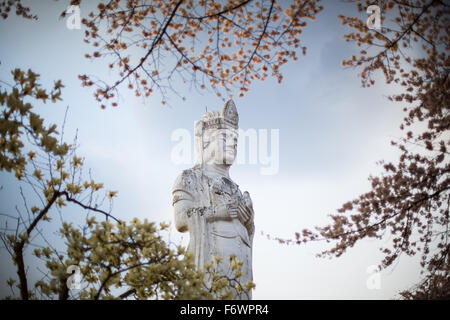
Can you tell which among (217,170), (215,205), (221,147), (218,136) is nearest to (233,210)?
(215,205)

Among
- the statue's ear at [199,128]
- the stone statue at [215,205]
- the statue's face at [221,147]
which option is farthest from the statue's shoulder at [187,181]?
the statue's ear at [199,128]

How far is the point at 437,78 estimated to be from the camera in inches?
254

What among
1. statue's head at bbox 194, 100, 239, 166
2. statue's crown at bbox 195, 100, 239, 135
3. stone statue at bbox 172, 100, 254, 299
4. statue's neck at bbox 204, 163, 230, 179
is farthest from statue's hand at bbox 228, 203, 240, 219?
statue's crown at bbox 195, 100, 239, 135

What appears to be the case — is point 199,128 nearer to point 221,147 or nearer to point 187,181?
point 221,147

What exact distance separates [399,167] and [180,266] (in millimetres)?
4834

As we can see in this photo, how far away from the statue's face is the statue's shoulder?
500 millimetres

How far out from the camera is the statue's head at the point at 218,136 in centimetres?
701

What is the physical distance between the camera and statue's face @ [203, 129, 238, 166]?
6977 mm

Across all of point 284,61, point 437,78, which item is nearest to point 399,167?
point 437,78

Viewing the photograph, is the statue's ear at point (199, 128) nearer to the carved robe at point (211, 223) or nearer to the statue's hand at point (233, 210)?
the carved robe at point (211, 223)

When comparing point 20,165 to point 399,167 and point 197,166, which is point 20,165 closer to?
point 197,166

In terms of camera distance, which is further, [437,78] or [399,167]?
[399,167]

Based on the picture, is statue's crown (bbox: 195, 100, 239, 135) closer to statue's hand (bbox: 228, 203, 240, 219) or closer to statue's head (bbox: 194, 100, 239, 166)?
statue's head (bbox: 194, 100, 239, 166)

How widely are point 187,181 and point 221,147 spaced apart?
0.95 meters
